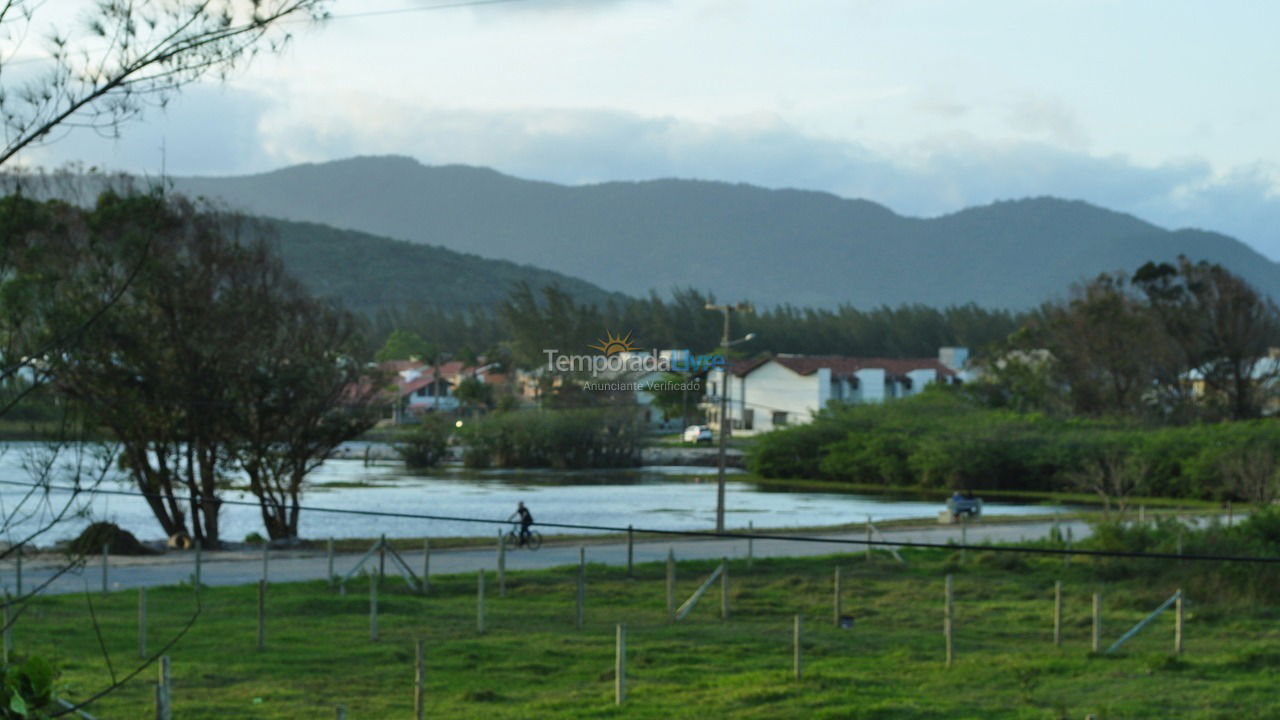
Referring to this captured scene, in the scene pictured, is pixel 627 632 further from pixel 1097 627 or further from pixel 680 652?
pixel 1097 627

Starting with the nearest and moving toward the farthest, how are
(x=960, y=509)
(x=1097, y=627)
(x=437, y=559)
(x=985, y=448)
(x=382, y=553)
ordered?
1. (x=1097, y=627)
2. (x=382, y=553)
3. (x=437, y=559)
4. (x=960, y=509)
5. (x=985, y=448)

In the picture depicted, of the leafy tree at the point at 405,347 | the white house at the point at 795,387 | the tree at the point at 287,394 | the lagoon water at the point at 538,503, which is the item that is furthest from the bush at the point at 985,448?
the leafy tree at the point at 405,347

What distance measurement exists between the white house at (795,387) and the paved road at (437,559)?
36.0 meters

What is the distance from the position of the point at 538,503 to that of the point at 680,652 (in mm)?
35711

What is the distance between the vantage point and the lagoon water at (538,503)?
1903 inches

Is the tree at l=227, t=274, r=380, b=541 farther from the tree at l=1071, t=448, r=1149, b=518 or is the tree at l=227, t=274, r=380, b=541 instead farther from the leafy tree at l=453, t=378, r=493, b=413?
the leafy tree at l=453, t=378, r=493, b=413

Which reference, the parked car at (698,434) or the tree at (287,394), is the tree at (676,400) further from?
the tree at (287,394)

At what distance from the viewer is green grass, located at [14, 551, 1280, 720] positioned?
1764 centimetres

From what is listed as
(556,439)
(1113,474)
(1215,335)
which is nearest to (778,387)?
(556,439)

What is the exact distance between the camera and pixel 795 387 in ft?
279

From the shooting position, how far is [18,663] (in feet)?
20.2

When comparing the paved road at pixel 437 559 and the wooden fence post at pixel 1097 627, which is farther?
the paved road at pixel 437 559

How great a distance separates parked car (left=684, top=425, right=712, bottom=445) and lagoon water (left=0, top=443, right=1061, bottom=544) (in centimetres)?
605

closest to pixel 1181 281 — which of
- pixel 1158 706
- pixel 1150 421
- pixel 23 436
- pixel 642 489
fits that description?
pixel 1150 421
